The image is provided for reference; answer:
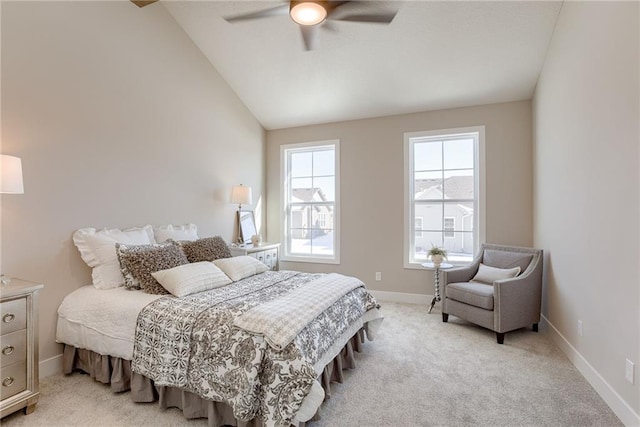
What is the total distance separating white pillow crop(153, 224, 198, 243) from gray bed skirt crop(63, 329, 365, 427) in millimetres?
1178

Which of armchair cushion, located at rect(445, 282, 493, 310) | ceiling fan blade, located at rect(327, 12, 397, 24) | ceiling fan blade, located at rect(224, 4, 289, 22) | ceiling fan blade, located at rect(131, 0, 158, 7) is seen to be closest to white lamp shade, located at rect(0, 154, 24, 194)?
ceiling fan blade, located at rect(224, 4, 289, 22)

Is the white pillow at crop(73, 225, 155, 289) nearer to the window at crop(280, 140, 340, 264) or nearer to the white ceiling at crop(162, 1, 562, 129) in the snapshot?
the white ceiling at crop(162, 1, 562, 129)

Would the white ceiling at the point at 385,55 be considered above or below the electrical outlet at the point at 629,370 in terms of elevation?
above

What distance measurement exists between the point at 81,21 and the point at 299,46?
2.07m

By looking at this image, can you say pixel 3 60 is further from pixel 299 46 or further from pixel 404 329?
pixel 404 329

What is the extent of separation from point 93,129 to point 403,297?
13.4 feet

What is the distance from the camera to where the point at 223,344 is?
1.86 metres

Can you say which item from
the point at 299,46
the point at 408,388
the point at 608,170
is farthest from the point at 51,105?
the point at 608,170

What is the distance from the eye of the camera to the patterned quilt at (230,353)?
5.57ft

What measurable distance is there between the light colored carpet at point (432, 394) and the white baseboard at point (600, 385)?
0.15 feet

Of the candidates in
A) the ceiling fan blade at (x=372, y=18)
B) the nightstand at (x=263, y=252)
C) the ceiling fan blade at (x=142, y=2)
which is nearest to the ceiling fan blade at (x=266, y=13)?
the ceiling fan blade at (x=372, y=18)

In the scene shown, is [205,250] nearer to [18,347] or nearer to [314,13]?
[18,347]

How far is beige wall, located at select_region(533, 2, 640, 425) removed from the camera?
1922 millimetres

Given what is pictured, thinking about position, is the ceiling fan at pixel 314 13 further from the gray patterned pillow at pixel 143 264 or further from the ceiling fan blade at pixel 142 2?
the gray patterned pillow at pixel 143 264
